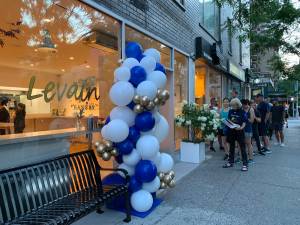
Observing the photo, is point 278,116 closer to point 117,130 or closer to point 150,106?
point 150,106

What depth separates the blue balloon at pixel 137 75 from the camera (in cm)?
445

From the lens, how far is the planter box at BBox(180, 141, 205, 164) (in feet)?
27.3

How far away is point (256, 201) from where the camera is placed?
5.19 m

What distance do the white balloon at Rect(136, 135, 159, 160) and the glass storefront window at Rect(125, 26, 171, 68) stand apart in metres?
2.77

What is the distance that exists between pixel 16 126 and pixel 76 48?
2.15 meters

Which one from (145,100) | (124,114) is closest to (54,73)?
(124,114)

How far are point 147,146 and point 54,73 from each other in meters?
2.24

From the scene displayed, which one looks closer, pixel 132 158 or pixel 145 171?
pixel 145 171

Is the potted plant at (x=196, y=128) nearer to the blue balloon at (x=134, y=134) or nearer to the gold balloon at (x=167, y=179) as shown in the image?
the gold balloon at (x=167, y=179)

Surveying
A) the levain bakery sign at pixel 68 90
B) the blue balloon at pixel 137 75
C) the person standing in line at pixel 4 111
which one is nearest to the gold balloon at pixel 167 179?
the blue balloon at pixel 137 75

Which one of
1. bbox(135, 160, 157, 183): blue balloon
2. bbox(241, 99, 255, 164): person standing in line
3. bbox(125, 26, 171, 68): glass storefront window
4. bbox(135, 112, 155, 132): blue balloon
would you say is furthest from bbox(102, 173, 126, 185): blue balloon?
bbox(241, 99, 255, 164): person standing in line

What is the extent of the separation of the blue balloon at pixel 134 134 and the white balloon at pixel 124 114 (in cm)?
8

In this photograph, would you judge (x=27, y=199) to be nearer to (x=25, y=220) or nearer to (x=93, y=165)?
(x=25, y=220)

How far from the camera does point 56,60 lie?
5.86 meters
